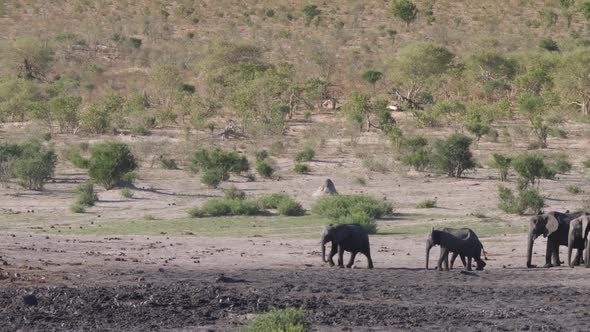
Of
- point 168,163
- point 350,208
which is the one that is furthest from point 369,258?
point 168,163

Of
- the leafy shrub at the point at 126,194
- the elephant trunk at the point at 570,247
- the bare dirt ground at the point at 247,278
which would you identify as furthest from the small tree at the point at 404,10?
the elephant trunk at the point at 570,247

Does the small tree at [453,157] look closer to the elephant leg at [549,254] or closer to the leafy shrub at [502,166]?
the leafy shrub at [502,166]

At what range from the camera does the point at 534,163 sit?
30.7 metres

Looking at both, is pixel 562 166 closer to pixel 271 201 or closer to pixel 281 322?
pixel 271 201

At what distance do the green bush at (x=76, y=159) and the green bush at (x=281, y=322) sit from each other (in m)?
21.5

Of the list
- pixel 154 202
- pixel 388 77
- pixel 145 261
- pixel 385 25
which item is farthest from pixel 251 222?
pixel 385 25

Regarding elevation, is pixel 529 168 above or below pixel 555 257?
above

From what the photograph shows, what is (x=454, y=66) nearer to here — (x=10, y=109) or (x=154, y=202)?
(x=10, y=109)

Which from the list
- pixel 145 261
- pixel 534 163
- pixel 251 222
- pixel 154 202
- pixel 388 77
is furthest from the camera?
pixel 388 77

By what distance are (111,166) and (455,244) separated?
1406 centimetres

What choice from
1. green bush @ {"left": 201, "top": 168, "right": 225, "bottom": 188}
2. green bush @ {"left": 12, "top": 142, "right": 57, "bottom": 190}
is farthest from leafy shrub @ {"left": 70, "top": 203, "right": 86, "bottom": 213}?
green bush @ {"left": 201, "top": 168, "right": 225, "bottom": 188}

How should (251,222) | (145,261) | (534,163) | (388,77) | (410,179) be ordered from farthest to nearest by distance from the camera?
(388,77), (410,179), (534,163), (251,222), (145,261)

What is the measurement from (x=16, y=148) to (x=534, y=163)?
48.1 ft

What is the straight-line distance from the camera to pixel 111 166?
29.9 meters
